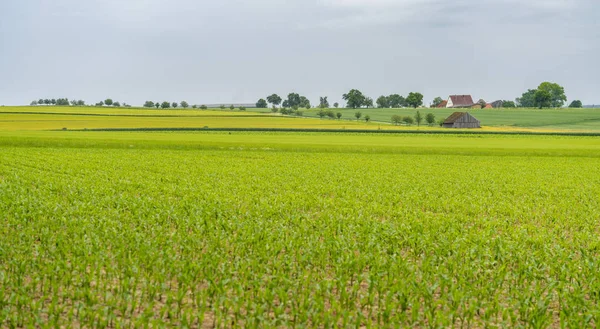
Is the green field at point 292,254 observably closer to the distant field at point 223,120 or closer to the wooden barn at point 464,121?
the distant field at point 223,120

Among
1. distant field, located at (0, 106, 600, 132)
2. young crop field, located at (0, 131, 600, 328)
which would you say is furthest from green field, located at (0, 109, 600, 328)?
distant field, located at (0, 106, 600, 132)

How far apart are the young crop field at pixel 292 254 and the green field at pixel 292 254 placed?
5cm

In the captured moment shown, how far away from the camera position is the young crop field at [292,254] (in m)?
9.57

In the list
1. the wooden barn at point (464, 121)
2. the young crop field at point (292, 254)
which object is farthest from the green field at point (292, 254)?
the wooden barn at point (464, 121)

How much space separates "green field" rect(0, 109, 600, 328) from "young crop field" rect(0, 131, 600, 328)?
5 cm

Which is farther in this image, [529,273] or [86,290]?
[529,273]

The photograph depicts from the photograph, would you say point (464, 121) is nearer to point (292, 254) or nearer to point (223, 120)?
point (223, 120)

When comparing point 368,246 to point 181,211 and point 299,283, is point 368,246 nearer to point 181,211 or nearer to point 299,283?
point 299,283

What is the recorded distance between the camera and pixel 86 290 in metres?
10.0

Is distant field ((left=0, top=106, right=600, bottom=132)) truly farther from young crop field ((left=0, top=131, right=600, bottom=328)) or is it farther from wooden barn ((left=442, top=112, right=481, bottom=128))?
young crop field ((left=0, top=131, right=600, bottom=328))

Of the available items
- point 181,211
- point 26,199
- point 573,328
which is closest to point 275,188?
point 181,211

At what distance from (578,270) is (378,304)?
4595mm

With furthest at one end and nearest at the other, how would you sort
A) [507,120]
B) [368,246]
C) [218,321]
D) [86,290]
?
1. [507,120]
2. [368,246]
3. [86,290]
4. [218,321]

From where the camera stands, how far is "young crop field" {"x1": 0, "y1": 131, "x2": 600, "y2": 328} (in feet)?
31.4
